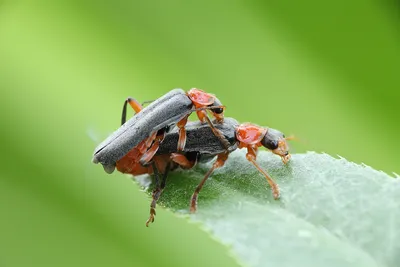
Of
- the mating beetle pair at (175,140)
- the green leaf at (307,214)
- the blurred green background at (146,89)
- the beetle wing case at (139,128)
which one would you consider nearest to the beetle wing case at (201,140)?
the mating beetle pair at (175,140)

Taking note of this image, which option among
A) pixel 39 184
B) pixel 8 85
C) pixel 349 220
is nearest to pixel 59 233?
pixel 39 184

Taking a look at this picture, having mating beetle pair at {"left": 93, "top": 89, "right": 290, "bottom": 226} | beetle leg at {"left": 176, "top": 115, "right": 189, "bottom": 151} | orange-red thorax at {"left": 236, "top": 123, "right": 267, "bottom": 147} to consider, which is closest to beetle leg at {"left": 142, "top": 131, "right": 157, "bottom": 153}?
mating beetle pair at {"left": 93, "top": 89, "right": 290, "bottom": 226}

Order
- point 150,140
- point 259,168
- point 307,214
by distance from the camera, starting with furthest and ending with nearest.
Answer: point 150,140 → point 259,168 → point 307,214

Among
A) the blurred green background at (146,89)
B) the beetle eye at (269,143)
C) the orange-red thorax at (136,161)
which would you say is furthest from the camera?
the blurred green background at (146,89)

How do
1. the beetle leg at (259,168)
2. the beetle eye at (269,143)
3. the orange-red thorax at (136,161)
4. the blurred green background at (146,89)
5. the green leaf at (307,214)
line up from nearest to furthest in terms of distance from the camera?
the green leaf at (307,214)
the beetle leg at (259,168)
the beetle eye at (269,143)
the orange-red thorax at (136,161)
the blurred green background at (146,89)

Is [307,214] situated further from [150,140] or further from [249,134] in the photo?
[150,140]

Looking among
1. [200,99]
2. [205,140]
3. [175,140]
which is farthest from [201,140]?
[200,99]

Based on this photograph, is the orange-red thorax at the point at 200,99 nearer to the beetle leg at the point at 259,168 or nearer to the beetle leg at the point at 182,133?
the beetle leg at the point at 182,133
